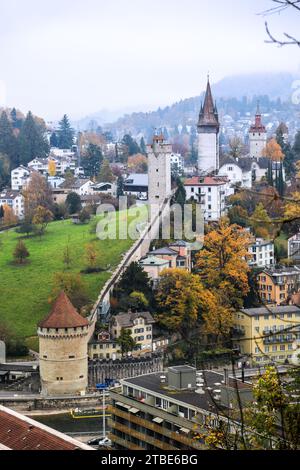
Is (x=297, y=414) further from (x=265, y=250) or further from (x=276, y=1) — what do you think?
(x=265, y=250)

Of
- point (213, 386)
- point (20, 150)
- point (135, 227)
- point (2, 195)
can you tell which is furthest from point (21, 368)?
point (20, 150)

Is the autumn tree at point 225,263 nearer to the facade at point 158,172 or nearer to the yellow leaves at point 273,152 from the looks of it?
the facade at point 158,172

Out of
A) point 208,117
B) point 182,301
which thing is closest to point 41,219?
point 208,117

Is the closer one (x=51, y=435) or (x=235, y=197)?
(x=51, y=435)

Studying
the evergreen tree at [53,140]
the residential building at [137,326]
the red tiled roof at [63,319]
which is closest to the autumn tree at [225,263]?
the residential building at [137,326]

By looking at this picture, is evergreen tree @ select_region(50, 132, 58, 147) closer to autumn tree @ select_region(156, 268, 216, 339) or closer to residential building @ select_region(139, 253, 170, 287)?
residential building @ select_region(139, 253, 170, 287)

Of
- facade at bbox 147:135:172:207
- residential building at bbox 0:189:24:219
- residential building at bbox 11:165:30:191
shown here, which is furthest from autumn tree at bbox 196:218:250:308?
residential building at bbox 11:165:30:191

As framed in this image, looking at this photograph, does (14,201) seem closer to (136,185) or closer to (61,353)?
(136,185)
